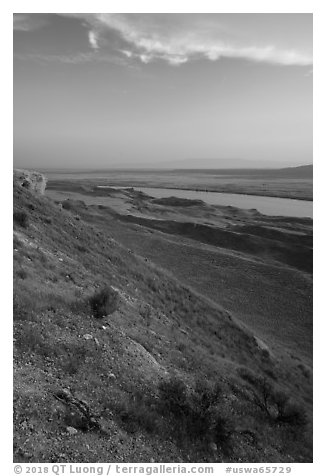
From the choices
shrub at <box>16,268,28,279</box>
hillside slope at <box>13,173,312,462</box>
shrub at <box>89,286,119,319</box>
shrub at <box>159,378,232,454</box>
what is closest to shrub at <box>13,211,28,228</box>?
hillside slope at <box>13,173,312,462</box>

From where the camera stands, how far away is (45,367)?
8.34m

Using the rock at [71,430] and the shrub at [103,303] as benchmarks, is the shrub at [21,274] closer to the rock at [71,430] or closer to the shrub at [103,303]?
the shrub at [103,303]

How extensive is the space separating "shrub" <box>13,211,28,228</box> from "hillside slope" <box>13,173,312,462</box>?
6cm

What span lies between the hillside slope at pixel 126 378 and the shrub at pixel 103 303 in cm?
4

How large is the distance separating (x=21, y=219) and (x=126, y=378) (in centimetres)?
1194

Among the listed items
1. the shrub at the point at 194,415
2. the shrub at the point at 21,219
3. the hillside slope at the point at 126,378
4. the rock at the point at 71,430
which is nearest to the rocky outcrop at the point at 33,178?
the hillside slope at the point at 126,378

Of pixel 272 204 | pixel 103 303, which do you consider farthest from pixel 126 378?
pixel 272 204

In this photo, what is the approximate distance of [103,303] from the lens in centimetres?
1270

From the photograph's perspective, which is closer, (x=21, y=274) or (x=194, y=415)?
(x=194, y=415)

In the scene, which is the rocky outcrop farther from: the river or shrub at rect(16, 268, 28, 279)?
the river

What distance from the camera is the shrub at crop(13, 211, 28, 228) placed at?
708 inches

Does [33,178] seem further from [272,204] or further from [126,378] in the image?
[272,204]

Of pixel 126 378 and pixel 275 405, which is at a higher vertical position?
pixel 126 378
